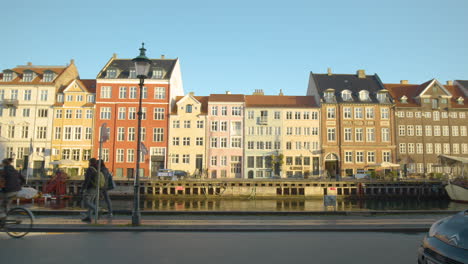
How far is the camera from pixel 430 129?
5053cm

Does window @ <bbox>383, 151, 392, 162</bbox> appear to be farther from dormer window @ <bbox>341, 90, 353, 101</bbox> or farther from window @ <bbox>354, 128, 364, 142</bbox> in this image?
dormer window @ <bbox>341, 90, 353, 101</bbox>

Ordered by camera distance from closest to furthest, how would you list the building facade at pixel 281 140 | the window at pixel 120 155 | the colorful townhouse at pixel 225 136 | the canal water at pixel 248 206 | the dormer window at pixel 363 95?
the canal water at pixel 248 206 < the window at pixel 120 155 < the building facade at pixel 281 140 < the colorful townhouse at pixel 225 136 < the dormer window at pixel 363 95

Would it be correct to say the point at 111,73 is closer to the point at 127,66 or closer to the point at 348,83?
the point at 127,66

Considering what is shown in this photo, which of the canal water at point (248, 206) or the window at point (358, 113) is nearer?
the canal water at point (248, 206)

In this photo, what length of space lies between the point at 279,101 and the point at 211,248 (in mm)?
46809

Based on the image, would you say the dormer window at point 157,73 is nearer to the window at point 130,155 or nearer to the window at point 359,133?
the window at point 130,155

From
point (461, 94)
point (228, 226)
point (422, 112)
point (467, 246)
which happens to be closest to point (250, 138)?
point (422, 112)

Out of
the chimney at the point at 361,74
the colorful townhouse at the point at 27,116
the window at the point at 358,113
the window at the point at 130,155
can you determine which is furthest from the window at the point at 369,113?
the colorful townhouse at the point at 27,116

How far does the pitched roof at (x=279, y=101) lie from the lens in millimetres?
51594

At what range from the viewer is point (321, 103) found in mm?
51156

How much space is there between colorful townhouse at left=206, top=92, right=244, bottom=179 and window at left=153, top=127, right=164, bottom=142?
281 inches

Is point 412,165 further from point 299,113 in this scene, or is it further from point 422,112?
point 299,113

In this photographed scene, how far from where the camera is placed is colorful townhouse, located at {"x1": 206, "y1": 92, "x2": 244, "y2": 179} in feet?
164

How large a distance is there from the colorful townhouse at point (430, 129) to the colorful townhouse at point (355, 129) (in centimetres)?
185
